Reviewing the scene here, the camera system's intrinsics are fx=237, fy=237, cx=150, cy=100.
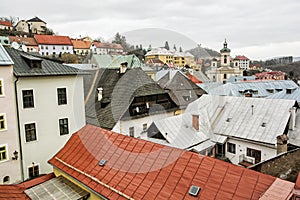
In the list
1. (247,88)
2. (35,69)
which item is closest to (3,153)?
(35,69)

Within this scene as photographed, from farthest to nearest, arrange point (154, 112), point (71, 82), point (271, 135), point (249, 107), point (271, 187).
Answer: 1. point (154, 112)
2. point (249, 107)
3. point (71, 82)
4. point (271, 135)
5. point (271, 187)

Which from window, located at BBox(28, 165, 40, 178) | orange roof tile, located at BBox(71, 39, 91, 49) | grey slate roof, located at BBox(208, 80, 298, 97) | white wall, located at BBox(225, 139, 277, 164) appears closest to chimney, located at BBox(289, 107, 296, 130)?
white wall, located at BBox(225, 139, 277, 164)

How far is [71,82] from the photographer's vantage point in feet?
44.9

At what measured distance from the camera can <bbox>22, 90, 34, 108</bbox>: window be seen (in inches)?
478

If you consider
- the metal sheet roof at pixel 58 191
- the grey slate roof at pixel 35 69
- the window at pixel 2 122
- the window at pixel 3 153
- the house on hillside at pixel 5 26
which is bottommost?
the window at pixel 3 153

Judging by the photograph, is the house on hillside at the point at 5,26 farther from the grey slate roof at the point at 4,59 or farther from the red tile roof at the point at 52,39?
the grey slate roof at the point at 4,59

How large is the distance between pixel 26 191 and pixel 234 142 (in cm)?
1129

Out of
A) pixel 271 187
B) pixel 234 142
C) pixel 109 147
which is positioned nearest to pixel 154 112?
pixel 234 142

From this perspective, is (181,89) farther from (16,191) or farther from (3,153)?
(16,191)

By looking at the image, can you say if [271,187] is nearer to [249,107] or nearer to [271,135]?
[271,135]

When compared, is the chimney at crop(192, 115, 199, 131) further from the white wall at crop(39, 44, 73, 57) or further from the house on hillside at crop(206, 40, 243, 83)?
the white wall at crop(39, 44, 73, 57)

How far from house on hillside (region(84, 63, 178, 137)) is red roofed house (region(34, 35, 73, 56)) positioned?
158ft

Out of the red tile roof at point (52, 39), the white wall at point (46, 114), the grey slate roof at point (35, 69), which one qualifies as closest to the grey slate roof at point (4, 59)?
the grey slate roof at point (35, 69)

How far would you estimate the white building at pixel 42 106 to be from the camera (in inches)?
479
